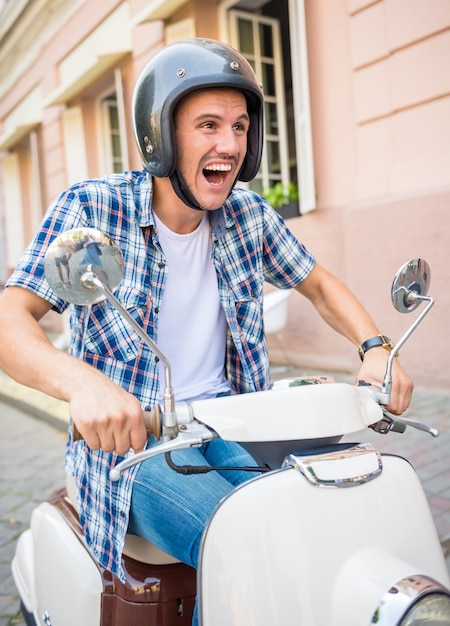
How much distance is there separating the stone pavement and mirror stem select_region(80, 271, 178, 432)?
171cm

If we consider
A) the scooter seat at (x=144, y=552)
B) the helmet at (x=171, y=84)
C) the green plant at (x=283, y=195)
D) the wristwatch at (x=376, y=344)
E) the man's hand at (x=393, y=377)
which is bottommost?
the scooter seat at (x=144, y=552)

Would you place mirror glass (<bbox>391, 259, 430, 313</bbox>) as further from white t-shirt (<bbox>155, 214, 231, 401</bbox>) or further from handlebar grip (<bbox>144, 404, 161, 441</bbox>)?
handlebar grip (<bbox>144, 404, 161, 441</bbox>)

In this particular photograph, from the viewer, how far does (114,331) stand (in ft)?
5.00

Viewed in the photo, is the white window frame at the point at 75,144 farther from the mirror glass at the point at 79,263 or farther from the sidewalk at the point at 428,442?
the mirror glass at the point at 79,263

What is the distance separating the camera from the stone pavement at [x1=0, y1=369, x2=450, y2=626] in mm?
2798

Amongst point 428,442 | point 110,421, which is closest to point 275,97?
point 428,442

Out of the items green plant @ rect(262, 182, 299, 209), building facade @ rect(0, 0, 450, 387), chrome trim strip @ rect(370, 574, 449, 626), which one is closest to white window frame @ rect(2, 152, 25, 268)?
building facade @ rect(0, 0, 450, 387)

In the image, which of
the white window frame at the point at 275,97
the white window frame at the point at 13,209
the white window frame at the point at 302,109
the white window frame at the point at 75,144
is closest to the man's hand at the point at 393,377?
the white window frame at the point at 302,109

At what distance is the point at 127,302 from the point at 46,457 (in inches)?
128

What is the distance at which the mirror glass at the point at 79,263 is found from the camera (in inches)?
40.0

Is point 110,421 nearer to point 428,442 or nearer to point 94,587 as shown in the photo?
point 94,587

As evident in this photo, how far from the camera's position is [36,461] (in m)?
4.35

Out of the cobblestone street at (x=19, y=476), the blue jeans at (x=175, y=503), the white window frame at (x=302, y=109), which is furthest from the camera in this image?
the white window frame at (x=302, y=109)

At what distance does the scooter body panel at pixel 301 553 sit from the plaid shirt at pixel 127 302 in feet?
1.40
